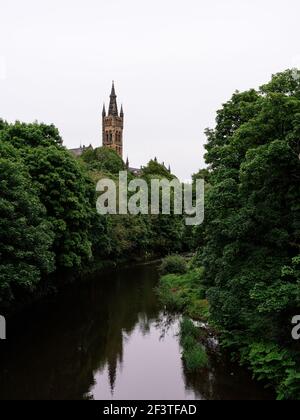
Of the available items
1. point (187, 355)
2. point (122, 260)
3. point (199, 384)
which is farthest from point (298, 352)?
point (122, 260)

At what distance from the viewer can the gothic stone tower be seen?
175125 millimetres

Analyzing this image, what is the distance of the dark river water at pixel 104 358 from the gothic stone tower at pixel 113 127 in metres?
140

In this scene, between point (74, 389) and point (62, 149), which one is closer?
point (74, 389)

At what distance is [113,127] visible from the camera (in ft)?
574

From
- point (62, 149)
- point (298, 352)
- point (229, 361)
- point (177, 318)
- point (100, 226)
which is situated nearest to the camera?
point (298, 352)

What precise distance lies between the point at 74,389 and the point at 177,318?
45.1ft

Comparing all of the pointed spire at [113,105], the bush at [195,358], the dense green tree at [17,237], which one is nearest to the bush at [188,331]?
the bush at [195,358]

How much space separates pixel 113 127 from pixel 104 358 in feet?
509

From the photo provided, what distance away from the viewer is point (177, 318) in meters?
33.5

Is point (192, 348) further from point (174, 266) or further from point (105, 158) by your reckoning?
point (105, 158)

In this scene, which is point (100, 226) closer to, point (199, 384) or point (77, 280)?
point (77, 280)

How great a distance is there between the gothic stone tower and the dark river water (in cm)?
14039

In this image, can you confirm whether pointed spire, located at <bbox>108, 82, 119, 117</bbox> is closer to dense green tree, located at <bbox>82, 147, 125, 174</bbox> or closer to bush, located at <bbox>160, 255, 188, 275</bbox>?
dense green tree, located at <bbox>82, 147, 125, 174</bbox>

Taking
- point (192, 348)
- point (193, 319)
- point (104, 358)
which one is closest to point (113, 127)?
point (193, 319)
